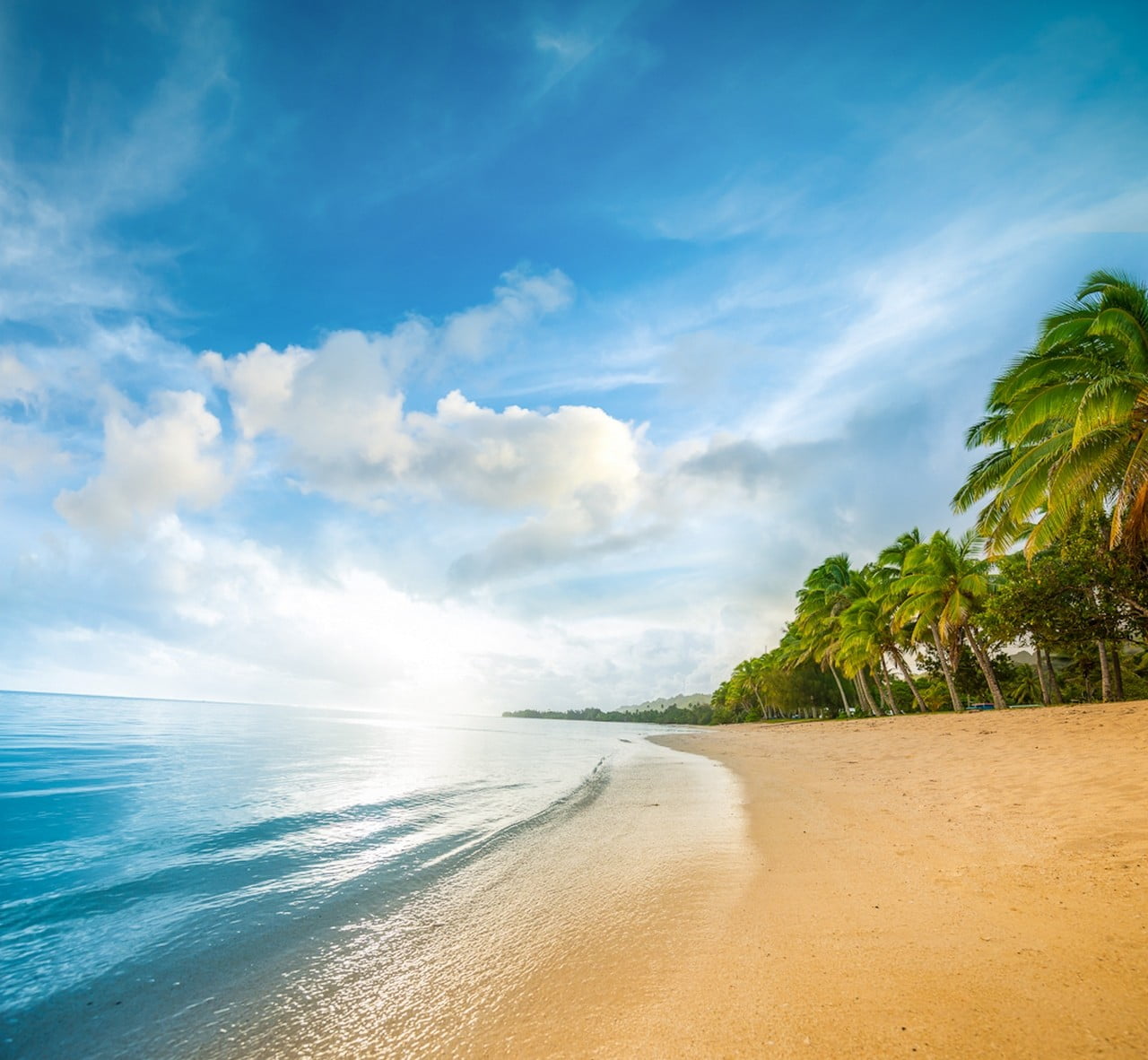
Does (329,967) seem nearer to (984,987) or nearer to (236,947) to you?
(236,947)

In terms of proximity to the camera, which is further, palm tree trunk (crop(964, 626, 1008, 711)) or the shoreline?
palm tree trunk (crop(964, 626, 1008, 711))

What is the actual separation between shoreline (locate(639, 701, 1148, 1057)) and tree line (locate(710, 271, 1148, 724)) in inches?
329

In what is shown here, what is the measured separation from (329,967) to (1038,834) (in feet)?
23.3

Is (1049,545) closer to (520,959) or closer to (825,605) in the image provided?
(825,605)

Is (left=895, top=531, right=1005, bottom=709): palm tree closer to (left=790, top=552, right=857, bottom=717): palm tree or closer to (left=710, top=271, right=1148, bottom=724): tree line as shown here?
(left=710, top=271, right=1148, bottom=724): tree line

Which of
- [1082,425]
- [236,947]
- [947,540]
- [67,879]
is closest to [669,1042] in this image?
[236,947]

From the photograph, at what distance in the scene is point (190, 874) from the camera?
626 centimetres

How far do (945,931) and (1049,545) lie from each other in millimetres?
31187

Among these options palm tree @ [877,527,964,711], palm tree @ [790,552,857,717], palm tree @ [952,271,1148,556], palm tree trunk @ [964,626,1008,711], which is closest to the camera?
palm tree @ [952,271,1148,556]

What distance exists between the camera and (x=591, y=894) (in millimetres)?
5039

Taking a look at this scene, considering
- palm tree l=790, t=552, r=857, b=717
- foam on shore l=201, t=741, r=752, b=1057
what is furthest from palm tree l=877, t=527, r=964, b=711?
foam on shore l=201, t=741, r=752, b=1057

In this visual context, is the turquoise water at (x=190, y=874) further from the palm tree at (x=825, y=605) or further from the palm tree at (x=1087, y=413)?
the palm tree at (x=825, y=605)

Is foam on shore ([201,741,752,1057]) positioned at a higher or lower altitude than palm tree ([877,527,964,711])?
lower

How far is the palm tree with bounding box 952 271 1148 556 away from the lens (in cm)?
1207
